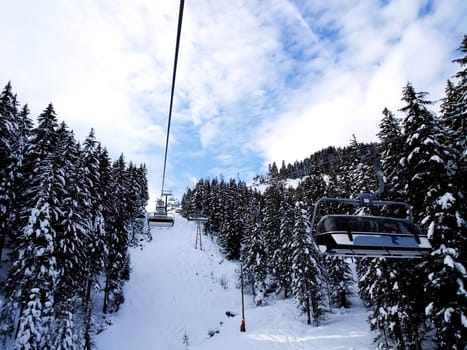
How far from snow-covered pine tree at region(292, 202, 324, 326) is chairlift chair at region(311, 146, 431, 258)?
22193mm

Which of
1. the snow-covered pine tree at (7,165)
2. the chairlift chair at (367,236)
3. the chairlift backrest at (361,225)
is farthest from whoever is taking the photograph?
the snow-covered pine tree at (7,165)

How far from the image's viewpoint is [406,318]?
15.9 m

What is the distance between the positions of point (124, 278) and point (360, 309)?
29.6m

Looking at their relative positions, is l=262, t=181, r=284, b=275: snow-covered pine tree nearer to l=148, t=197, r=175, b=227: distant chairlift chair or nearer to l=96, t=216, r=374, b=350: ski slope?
l=96, t=216, r=374, b=350: ski slope

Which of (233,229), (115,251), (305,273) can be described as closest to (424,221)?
(305,273)

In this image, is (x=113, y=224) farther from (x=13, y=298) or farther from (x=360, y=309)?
(x=360, y=309)

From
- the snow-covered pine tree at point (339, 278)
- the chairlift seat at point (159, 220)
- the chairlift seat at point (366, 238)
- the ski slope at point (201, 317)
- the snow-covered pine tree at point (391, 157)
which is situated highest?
the snow-covered pine tree at point (391, 157)

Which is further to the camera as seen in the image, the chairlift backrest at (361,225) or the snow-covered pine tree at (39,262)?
the snow-covered pine tree at (39,262)

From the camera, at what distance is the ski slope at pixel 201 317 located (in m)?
24.0

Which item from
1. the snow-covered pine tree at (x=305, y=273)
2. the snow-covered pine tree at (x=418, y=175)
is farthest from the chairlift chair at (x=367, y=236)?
the snow-covered pine tree at (x=305, y=273)

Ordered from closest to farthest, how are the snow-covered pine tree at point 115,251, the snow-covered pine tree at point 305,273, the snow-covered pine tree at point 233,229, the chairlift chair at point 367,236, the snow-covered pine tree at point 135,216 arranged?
the chairlift chair at point 367,236 → the snow-covered pine tree at point 305,273 → the snow-covered pine tree at point 115,251 → the snow-covered pine tree at point 135,216 → the snow-covered pine tree at point 233,229

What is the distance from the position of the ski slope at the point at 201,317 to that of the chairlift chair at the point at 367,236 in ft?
50.4

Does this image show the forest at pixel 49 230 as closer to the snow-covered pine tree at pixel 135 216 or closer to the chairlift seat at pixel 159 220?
the chairlift seat at pixel 159 220

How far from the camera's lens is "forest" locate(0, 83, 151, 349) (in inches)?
693
